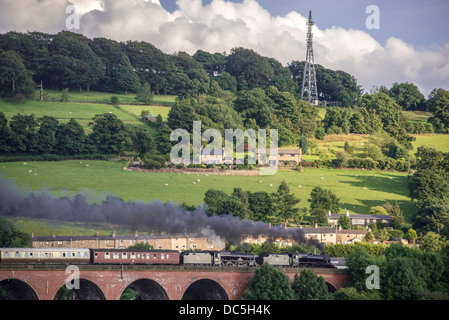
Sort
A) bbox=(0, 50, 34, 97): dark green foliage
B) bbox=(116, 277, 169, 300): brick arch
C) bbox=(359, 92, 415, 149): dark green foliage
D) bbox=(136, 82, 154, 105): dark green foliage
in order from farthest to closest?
bbox=(359, 92, 415, 149): dark green foliage
bbox=(136, 82, 154, 105): dark green foliage
bbox=(0, 50, 34, 97): dark green foliage
bbox=(116, 277, 169, 300): brick arch

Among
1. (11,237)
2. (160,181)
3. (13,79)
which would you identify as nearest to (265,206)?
(160,181)

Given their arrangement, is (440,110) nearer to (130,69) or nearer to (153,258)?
(130,69)

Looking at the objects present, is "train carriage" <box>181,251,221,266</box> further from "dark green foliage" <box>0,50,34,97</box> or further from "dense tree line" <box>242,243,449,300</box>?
"dark green foliage" <box>0,50,34,97</box>

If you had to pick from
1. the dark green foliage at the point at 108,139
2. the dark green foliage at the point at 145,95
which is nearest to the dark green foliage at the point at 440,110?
the dark green foliage at the point at 145,95

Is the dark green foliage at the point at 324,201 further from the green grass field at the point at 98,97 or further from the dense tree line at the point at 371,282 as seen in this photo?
the green grass field at the point at 98,97

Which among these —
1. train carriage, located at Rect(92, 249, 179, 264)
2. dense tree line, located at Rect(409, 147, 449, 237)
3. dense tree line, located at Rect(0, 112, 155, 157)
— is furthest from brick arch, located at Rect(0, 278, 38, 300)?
dense tree line, located at Rect(409, 147, 449, 237)

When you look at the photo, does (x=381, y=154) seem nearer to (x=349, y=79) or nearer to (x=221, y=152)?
(x=221, y=152)
